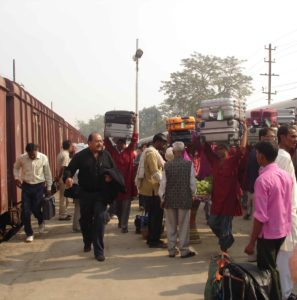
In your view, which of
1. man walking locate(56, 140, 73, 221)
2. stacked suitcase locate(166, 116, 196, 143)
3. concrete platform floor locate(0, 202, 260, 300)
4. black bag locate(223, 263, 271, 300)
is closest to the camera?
black bag locate(223, 263, 271, 300)

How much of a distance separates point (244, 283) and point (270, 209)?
78 cm

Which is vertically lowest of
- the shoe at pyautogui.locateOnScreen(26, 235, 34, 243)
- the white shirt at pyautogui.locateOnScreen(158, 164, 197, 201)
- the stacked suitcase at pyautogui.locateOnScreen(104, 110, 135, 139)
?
the shoe at pyautogui.locateOnScreen(26, 235, 34, 243)

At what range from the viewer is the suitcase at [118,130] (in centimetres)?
908

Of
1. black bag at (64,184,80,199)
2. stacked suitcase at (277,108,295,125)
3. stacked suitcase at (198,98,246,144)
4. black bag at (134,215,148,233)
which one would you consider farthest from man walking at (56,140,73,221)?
stacked suitcase at (277,108,295,125)

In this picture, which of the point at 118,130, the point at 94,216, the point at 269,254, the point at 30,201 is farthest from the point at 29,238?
the point at 269,254

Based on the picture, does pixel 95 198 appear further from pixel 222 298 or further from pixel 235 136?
pixel 222 298

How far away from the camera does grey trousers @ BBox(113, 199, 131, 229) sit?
8.27 m

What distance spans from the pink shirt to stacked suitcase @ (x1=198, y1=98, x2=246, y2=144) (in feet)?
6.52

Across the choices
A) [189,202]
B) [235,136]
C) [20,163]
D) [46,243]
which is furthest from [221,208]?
[20,163]

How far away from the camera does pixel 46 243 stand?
7.62 metres

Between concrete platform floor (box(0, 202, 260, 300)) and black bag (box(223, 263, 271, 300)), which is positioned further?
concrete platform floor (box(0, 202, 260, 300))

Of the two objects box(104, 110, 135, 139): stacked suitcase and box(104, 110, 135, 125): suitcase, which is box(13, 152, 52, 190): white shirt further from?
box(104, 110, 135, 125): suitcase

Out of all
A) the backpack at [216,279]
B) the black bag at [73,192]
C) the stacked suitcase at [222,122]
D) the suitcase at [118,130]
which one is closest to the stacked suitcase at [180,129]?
the suitcase at [118,130]

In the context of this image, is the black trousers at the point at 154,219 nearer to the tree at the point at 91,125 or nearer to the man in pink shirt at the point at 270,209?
the man in pink shirt at the point at 270,209
